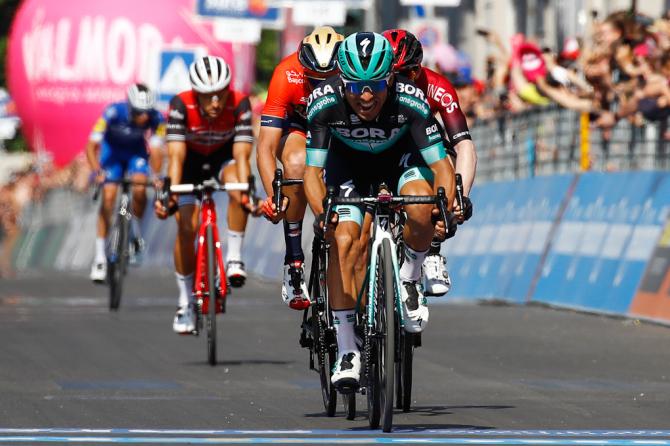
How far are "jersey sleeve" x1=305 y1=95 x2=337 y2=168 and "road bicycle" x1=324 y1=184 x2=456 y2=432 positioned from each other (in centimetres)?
34

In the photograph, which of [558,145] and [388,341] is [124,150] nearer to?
[558,145]

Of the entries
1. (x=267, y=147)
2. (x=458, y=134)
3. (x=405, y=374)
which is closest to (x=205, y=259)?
(x=267, y=147)

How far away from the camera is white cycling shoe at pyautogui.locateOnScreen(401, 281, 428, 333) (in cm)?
1055

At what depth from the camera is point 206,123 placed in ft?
53.2

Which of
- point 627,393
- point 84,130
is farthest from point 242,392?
point 84,130

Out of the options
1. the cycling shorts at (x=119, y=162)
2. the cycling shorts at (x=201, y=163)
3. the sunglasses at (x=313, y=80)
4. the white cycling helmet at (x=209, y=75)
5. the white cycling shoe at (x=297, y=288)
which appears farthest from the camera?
the cycling shorts at (x=119, y=162)

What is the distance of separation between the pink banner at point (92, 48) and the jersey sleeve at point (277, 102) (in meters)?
36.1

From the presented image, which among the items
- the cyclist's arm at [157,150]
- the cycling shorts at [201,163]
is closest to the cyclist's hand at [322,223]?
the cycling shorts at [201,163]

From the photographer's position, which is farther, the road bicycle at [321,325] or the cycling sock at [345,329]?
the road bicycle at [321,325]

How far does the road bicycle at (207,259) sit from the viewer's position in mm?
15211

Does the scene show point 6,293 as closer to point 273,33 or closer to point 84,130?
point 84,130

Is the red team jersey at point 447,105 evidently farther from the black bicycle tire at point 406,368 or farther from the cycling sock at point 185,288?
the cycling sock at point 185,288

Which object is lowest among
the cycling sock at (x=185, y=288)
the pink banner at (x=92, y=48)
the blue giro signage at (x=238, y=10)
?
the pink banner at (x=92, y=48)

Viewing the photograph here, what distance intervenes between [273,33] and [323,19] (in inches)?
1991
